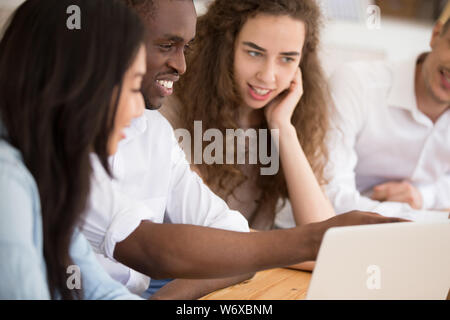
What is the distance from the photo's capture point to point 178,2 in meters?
0.54

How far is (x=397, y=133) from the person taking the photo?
2.84 feet

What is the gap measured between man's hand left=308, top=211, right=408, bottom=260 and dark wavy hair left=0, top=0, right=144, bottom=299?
0.71ft

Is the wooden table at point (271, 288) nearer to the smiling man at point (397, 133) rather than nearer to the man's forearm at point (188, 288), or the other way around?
the man's forearm at point (188, 288)

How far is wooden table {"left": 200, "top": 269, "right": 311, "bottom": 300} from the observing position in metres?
0.60

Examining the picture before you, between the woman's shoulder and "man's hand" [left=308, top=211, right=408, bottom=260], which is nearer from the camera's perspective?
the woman's shoulder

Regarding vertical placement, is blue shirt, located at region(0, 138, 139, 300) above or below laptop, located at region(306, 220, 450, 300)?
above

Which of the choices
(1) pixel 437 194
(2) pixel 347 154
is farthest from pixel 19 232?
(1) pixel 437 194

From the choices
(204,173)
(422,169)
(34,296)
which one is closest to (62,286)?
(34,296)

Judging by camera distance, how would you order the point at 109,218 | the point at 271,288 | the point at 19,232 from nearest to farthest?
the point at 19,232 → the point at 109,218 → the point at 271,288

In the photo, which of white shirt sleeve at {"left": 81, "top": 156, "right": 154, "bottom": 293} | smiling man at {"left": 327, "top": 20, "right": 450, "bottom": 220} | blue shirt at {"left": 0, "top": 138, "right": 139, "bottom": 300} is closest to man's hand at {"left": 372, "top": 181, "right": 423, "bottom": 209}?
smiling man at {"left": 327, "top": 20, "right": 450, "bottom": 220}

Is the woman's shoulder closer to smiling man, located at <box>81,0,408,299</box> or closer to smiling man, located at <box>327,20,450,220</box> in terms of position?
smiling man, located at <box>81,0,408,299</box>

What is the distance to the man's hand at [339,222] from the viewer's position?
0.53 meters

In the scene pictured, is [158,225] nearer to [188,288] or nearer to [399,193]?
[188,288]

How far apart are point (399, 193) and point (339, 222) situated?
33 centimetres
